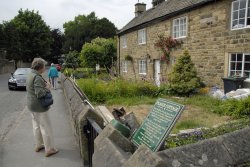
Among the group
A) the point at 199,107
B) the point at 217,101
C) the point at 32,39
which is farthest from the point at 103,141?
the point at 32,39

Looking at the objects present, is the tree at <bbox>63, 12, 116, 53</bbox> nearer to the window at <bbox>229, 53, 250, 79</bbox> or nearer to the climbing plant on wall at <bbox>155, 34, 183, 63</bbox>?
the climbing plant on wall at <bbox>155, 34, 183, 63</bbox>

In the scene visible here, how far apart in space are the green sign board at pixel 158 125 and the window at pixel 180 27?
12.8 m

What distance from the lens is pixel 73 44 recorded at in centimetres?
6075

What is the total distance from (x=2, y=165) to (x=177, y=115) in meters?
3.52

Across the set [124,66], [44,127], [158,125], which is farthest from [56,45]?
[158,125]

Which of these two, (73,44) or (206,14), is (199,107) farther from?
(73,44)

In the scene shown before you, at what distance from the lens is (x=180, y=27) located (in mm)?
16234

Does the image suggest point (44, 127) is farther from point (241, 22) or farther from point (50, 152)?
point (241, 22)

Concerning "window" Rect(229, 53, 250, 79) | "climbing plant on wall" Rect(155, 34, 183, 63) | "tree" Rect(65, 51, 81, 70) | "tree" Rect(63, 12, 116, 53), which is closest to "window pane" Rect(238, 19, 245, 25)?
"window" Rect(229, 53, 250, 79)

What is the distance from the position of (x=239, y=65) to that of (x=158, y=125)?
9.62m

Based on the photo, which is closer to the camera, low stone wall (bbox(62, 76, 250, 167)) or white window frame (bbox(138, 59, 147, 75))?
low stone wall (bbox(62, 76, 250, 167))

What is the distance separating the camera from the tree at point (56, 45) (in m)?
73.7

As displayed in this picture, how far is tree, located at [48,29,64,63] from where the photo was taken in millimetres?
73688

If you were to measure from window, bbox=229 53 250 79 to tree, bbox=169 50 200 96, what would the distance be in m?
1.88
